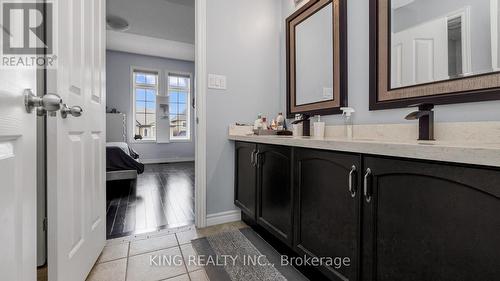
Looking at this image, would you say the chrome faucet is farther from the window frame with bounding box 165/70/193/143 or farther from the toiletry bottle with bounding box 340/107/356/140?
the window frame with bounding box 165/70/193/143

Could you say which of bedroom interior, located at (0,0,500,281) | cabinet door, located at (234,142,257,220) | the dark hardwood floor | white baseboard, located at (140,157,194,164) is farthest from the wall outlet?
white baseboard, located at (140,157,194,164)

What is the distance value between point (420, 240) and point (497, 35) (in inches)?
Answer: 35.0

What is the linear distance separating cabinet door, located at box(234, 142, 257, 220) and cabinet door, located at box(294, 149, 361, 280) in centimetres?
53

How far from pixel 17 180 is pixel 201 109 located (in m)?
1.39

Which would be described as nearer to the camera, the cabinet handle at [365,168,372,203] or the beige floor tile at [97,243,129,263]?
the cabinet handle at [365,168,372,203]

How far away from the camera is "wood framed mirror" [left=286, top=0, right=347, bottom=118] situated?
5.03 ft

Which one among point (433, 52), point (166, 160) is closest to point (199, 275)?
point (433, 52)

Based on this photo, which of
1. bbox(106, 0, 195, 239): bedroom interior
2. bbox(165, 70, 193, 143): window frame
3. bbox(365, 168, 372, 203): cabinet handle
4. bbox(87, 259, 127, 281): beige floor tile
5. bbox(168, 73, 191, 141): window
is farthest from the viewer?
bbox(168, 73, 191, 141): window

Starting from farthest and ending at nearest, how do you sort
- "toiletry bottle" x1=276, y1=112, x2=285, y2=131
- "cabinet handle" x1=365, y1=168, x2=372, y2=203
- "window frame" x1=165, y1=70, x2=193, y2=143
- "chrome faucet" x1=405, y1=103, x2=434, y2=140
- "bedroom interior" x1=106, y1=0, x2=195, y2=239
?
"window frame" x1=165, y1=70, x2=193, y2=143
"bedroom interior" x1=106, y1=0, x2=195, y2=239
"toiletry bottle" x1=276, y1=112, x2=285, y2=131
"chrome faucet" x1=405, y1=103, x2=434, y2=140
"cabinet handle" x1=365, y1=168, x2=372, y2=203

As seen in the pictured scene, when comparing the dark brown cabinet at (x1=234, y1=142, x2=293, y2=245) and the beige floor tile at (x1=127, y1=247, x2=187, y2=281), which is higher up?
the dark brown cabinet at (x1=234, y1=142, x2=293, y2=245)

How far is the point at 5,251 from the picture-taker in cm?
51

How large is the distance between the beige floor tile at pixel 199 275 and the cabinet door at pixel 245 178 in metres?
0.52

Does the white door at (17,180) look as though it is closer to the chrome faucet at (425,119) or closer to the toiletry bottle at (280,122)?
the chrome faucet at (425,119)
